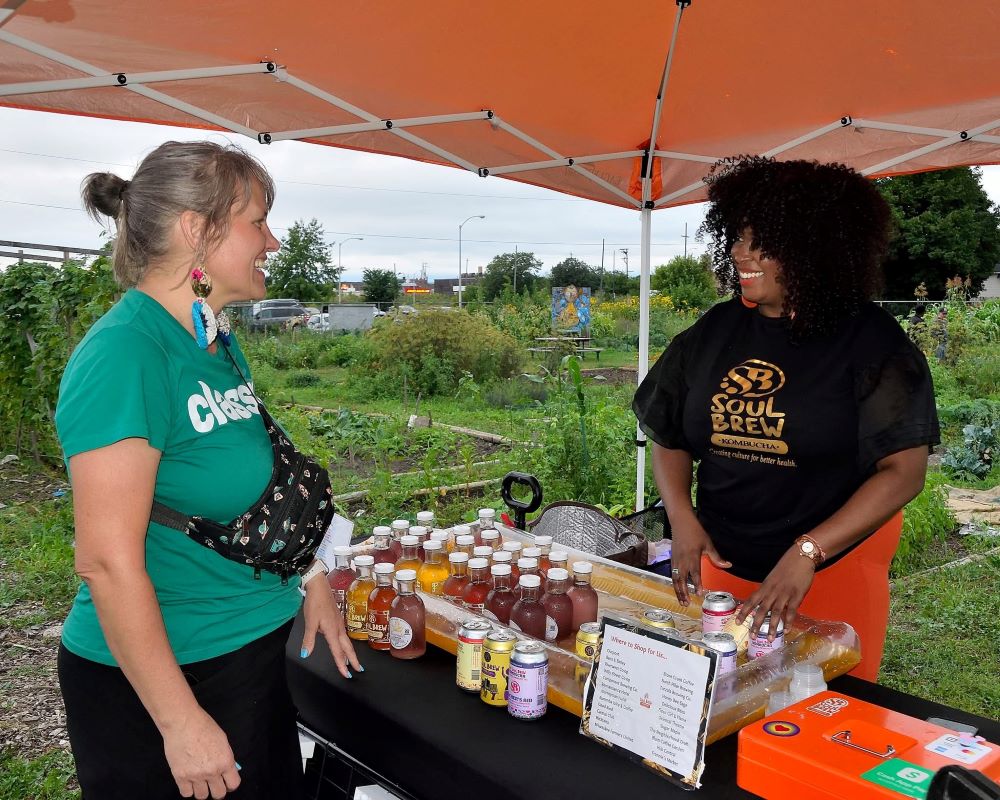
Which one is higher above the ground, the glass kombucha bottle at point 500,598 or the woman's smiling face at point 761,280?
the woman's smiling face at point 761,280

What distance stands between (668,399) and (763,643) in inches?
32.0

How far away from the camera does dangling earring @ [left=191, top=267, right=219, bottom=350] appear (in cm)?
135

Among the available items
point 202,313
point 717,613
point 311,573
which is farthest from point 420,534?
point 202,313

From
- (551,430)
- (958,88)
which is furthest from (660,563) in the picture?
(551,430)

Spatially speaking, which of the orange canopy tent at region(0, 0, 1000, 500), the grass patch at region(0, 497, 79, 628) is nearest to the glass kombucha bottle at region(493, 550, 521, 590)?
the orange canopy tent at region(0, 0, 1000, 500)

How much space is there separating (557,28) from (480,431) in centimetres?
617

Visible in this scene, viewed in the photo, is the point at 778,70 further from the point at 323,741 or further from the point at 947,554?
the point at 947,554

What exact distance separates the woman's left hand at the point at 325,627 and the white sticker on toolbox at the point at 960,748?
108 centimetres

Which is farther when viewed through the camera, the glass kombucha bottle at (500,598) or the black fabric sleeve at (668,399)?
the black fabric sleeve at (668,399)

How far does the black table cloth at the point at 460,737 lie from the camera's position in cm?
129

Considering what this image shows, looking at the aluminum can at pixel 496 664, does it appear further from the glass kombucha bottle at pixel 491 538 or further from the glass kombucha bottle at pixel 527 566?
the glass kombucha bottle at pixel 491 538

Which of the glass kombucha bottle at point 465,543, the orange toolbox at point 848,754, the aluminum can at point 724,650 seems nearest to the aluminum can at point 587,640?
the aluminum can at point 724,650

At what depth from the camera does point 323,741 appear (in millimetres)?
1730

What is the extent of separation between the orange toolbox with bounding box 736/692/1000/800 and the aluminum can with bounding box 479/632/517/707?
1.41ft
